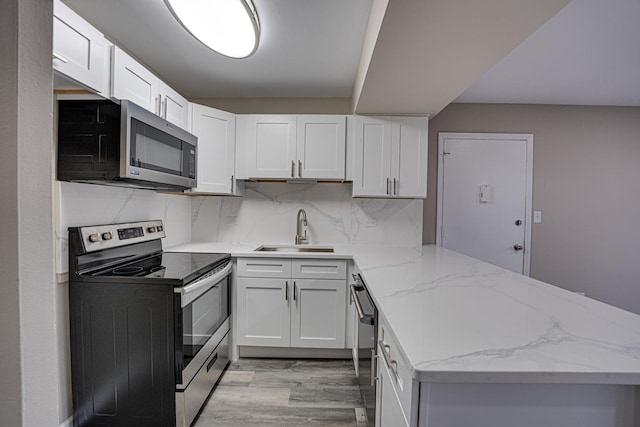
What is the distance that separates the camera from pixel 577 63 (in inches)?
89.0

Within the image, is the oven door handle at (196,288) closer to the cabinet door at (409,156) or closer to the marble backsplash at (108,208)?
the marble backsplash at (108,208)

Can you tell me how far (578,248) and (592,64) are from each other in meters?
1.81

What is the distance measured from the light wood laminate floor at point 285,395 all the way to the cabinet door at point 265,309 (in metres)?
0.21

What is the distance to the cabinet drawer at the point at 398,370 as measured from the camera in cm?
77

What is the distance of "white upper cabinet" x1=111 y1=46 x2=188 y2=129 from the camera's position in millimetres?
1525

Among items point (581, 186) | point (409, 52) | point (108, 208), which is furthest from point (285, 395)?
point (581, 186)

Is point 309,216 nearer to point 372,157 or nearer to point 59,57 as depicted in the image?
point 372,157

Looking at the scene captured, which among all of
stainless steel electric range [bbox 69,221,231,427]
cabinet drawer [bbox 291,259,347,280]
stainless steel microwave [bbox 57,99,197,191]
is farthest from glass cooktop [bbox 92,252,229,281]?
cabinet drawer [bbox 291,259,347,280]

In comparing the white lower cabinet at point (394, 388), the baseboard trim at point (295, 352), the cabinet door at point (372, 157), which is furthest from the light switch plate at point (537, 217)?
the white lower cabinet at point (394, 388)

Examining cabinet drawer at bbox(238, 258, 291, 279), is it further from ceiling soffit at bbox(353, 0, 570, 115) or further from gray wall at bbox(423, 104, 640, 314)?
gray wall at bbox(423, 104, 640, 314)

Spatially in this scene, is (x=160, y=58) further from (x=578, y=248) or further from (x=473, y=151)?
(x=578, y=248)

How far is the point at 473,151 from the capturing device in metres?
3.04

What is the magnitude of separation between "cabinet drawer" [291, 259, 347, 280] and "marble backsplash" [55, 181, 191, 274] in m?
1.18

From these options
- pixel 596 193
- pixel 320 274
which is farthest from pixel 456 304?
pixel 596 193
